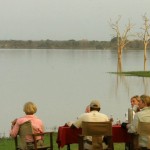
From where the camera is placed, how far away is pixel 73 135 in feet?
26.3

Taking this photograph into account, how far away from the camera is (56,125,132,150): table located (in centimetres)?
800

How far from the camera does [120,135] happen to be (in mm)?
8211

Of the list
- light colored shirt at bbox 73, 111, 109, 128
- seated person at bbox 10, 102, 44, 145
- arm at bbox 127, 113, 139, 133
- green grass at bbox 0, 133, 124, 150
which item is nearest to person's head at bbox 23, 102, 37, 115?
seated person at bbox 10, 102, 44, 145

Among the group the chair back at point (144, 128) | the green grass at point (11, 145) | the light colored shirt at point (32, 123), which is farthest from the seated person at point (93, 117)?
the green grass at point (11, 145)

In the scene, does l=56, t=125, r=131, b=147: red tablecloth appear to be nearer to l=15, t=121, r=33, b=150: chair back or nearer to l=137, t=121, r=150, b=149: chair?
l=15, t=121, r=33, b=150: chair back

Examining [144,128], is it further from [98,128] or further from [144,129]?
[98,128]

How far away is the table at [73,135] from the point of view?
800cm

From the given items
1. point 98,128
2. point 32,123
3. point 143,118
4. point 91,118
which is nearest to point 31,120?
point 32,123

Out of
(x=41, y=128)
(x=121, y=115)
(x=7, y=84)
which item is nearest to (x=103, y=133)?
(x=41, y=128)

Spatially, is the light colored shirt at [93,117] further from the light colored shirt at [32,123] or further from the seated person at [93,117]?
the light colored shirt at [32,123]

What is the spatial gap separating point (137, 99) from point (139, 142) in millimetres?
1052

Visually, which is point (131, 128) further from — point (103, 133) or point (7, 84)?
point (7, 84)

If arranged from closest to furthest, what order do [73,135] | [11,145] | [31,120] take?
[31,120]
[73,135]
[11,145]

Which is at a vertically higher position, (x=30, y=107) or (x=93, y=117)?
(x=30, y=107)
